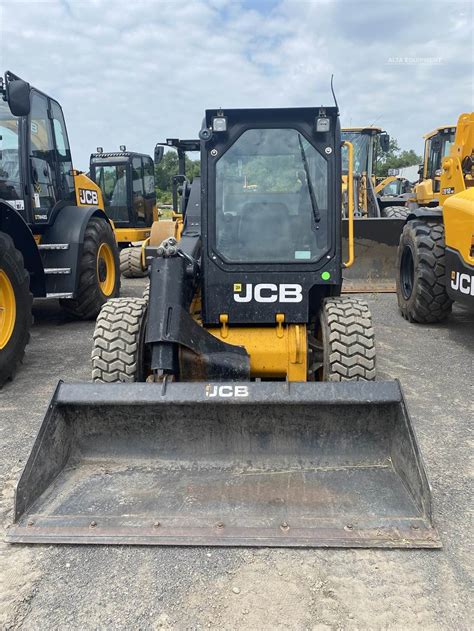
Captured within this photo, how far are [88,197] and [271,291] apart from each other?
16.9 ft

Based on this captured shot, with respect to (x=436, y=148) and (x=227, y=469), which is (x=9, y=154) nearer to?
(x=227, y=469)

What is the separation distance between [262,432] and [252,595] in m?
0.89

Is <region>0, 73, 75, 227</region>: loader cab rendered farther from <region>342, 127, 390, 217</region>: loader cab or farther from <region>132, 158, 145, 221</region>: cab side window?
<region>342, 127, 390, 217</region>: loader cab

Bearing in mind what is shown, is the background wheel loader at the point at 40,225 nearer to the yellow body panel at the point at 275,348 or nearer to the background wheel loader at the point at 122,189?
the yellow body panel at the point at 275,348

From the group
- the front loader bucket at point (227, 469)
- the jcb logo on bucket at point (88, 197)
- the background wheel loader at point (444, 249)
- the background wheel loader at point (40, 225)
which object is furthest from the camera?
the jcb logo on bucket at point (88, 197)

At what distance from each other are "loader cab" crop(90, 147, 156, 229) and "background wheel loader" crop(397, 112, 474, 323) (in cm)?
677

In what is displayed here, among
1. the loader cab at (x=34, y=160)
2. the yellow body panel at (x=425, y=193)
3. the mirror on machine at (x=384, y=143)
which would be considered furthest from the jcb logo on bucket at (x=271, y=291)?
the yellow body panel at (x=425, y=193)

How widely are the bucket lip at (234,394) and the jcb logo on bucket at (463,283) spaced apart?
278cm

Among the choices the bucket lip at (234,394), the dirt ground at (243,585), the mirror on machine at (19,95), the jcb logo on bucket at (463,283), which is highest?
the mirror on machine at (19,95)

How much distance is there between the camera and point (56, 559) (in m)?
2.42

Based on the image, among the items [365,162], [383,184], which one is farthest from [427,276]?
[383,184]

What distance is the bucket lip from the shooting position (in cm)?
283

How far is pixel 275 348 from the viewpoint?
361 centimetres

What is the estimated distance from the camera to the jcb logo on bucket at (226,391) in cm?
285
